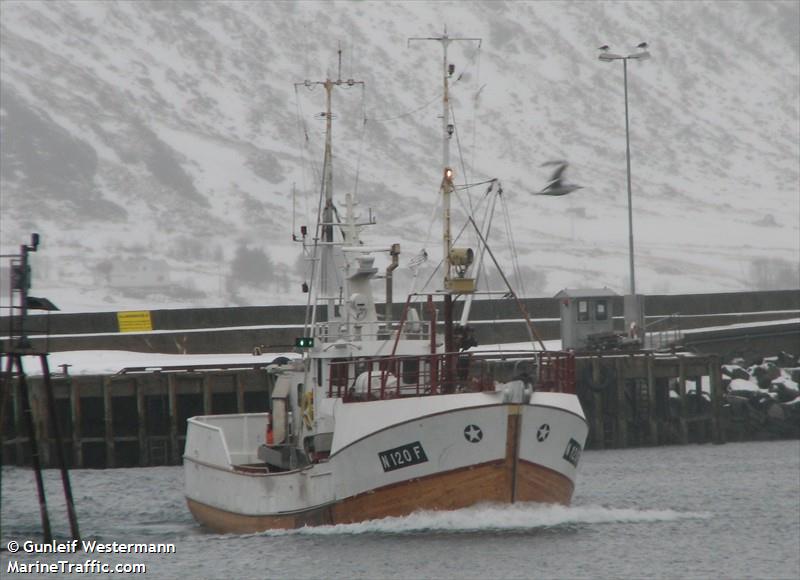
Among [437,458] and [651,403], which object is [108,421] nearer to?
[651,403]

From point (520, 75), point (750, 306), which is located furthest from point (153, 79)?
point (750, 306)

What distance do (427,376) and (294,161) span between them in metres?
141

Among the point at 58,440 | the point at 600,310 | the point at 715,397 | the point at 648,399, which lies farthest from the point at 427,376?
the point at 600,310

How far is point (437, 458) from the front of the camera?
96.8ft

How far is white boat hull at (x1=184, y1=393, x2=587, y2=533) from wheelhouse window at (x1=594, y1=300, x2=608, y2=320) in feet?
81.6

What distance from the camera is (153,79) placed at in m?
185

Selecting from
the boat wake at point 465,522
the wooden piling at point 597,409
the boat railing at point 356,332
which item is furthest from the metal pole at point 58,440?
the wooden piling at point 597,409

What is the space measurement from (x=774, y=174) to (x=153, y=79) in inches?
2778

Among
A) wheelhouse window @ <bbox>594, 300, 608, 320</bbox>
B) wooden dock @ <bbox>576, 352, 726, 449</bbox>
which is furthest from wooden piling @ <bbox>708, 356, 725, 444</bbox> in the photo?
wheelhouse window @ <bbox>594, 300, 608, 320</bbox>

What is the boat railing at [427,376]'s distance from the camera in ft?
98.0

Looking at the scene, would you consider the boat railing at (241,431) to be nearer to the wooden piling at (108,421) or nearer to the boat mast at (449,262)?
the boat mast at (449,262)

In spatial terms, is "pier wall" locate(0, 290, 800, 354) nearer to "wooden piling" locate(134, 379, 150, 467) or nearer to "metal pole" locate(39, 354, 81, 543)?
"wooden piling" locate(134, 379, 150, 467)

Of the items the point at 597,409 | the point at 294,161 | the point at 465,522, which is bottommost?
the point at 465,522

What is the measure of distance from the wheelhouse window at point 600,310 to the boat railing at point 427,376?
2411 cm
